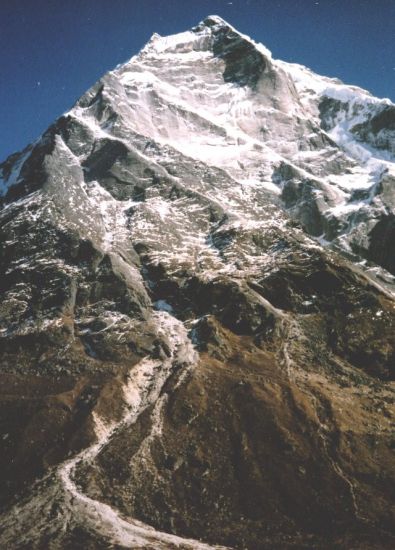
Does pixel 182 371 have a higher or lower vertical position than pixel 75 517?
higher

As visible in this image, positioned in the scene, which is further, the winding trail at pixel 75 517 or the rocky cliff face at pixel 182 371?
the rocky cliff face at pixel 182 371

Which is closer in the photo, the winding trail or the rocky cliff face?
the winding trail

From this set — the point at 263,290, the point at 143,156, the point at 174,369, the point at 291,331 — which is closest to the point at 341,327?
the point at 291,331

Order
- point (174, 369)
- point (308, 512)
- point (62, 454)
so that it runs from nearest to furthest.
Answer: point (308, 512) < point (62, 454) < point (174, 369)

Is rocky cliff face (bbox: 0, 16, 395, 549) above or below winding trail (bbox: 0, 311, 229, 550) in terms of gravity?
above

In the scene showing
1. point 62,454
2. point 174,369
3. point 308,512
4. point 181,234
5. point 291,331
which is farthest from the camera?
point 181,234

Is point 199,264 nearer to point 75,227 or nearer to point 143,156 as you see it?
point 75,227

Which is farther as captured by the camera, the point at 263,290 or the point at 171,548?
the point at 263,290

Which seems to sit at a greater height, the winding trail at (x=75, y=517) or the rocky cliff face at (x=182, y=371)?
the rocky cliff face at (x=182, y=371)
